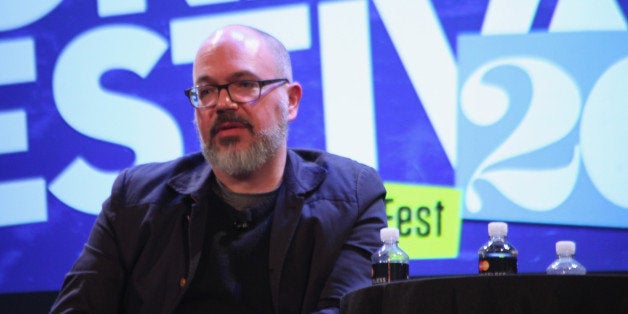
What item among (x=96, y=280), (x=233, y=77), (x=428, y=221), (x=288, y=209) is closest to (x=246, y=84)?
(x=233, y=77)

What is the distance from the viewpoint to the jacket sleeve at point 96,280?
251cm

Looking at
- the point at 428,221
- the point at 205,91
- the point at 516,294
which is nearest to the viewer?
the point at 516,294

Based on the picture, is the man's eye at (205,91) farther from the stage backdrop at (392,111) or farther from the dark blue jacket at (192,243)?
the stage backdrop at (392,111)

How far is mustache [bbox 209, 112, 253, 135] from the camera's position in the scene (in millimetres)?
2596

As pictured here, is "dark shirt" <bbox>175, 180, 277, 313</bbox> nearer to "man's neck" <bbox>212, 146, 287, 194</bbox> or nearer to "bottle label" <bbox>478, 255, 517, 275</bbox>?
"man's neck" <bbox>212, 146, 287, 194</bbox>

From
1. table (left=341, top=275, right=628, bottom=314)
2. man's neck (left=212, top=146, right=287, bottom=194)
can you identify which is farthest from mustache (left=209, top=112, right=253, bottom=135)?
table (left=341, top=275, right=628, bottom=314)

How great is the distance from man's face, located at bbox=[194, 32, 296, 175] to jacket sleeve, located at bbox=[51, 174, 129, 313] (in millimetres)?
351

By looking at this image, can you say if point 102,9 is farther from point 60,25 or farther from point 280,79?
point 280,79

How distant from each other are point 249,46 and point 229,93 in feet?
0.54

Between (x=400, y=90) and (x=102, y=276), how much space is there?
4.59 ft

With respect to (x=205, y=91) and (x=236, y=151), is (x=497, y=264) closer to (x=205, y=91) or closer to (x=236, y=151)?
(x=236, y=151)

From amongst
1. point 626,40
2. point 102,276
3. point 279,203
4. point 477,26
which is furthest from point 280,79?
point 626,40

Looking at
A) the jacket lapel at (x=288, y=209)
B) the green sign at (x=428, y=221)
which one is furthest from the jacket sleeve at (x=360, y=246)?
the green sign at (x=428, y=221)

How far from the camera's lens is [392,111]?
11.5ft
